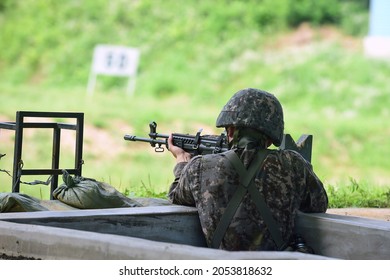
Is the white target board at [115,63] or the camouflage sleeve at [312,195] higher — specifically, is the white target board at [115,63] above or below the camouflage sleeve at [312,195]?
above

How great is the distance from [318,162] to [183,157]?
687 inches

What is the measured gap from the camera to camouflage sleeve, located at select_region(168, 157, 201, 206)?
502cm

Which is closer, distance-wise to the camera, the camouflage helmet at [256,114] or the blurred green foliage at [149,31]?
the camouflage helmet at [256,114]

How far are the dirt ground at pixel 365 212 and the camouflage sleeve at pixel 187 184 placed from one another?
3533 millimetres

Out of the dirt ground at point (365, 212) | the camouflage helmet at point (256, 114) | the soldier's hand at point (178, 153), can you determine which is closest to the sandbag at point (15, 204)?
the soldier's hand at point (178, 153)

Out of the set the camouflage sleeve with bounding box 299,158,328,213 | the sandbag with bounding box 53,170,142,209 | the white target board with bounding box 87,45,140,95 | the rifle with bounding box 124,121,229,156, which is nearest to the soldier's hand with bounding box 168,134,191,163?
the rifle with bounding box 124,121,229,156

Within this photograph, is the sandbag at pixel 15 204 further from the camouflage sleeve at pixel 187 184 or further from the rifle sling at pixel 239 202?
the rifle sling at pixel 239 202

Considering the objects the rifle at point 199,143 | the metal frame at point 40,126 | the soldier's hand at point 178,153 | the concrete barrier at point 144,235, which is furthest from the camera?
the metal frame at point 40,126

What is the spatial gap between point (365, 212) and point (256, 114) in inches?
167

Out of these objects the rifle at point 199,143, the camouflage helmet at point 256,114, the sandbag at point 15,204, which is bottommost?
the sandbag at point 15,204

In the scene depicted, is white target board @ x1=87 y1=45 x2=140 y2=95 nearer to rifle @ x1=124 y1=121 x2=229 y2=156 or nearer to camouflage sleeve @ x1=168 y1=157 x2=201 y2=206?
rifle @ x1=124 y1=121 x2=229 y2=156

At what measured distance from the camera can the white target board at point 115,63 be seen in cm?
2645

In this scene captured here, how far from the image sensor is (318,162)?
2356 cm

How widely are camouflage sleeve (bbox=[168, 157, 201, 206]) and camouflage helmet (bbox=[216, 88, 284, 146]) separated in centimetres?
24
